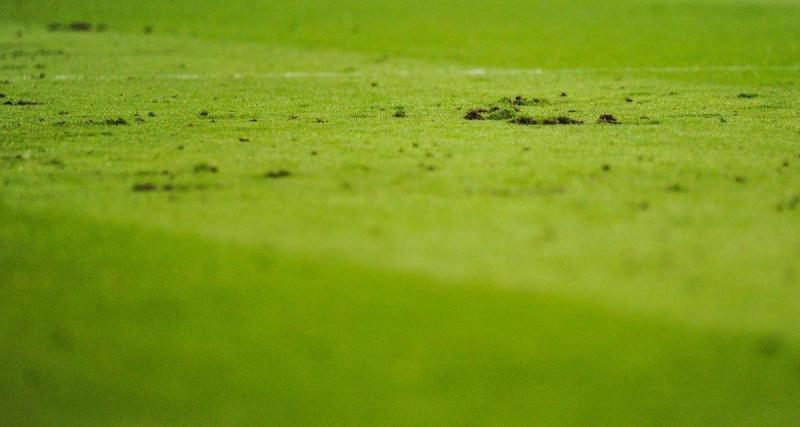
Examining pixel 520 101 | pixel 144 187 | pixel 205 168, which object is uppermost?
pixel 520 101

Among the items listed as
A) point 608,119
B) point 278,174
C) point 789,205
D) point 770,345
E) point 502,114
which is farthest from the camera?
point 502,114

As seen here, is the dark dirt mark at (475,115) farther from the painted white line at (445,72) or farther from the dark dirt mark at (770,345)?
the dark dirt mark at (770,345)

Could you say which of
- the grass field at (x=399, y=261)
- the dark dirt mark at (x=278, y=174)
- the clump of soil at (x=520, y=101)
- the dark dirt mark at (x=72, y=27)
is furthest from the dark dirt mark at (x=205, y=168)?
the dark dirt mark at (x=72, y=27)

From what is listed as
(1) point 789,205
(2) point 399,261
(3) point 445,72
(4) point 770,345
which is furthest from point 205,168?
(3) point 445,72

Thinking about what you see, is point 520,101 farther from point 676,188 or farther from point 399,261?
point 399,261

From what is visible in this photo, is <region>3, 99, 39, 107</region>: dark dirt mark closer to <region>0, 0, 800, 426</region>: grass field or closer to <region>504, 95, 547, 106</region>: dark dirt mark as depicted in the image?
<region>0, 0, 800, 426</region>: grass field

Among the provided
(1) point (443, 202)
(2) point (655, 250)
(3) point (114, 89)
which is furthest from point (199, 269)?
(3) point (114, 89)
